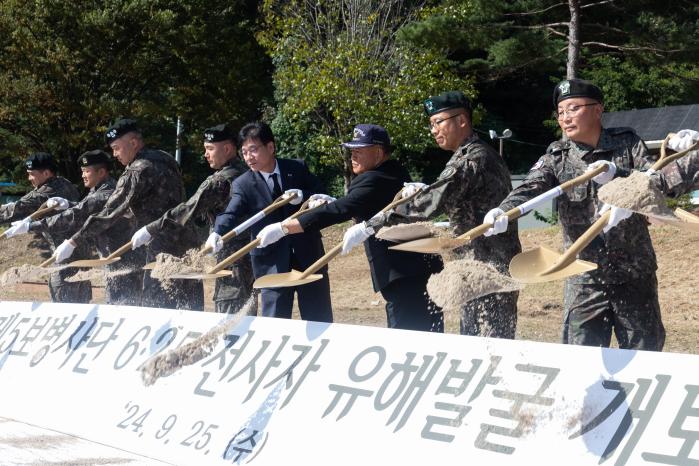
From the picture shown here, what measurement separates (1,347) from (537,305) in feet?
23.7

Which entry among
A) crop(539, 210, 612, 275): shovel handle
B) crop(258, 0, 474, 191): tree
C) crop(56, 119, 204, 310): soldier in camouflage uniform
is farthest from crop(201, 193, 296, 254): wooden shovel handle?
crop(258, 0, 474, 191): tree

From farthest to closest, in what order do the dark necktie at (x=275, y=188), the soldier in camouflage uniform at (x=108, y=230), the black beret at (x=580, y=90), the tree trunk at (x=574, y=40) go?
the tree trunk at (x=574, y=40), the soldier in camouflage uniform at (x=108, y=230), the dark necktie at (x=275, y=188), the black beret at (x=580, y=90)

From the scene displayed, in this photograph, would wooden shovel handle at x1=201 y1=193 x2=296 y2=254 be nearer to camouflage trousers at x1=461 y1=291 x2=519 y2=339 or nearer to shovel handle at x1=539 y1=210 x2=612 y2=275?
camouflage trousers at x1=461 y1=291 x2=519 y2=339

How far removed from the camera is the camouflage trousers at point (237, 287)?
677 centimetres

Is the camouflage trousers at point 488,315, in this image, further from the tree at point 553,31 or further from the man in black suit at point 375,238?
the tree at point 553,31

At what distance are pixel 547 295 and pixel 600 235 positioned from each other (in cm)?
835

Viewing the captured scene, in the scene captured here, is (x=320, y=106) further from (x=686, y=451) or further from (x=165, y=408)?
(x=686, y=451)

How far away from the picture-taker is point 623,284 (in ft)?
14.4

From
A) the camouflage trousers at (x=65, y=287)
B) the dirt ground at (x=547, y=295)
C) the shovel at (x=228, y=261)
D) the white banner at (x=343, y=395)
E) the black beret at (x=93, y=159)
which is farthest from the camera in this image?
the dirt ground at (x=547, y=295)

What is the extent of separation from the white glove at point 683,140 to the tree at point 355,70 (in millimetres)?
18415

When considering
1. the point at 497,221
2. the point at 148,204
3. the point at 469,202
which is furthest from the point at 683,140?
the point at 148,204

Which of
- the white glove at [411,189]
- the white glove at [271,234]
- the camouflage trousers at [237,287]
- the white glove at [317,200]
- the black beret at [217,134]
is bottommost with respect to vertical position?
the camouflage trousers at [237,287]

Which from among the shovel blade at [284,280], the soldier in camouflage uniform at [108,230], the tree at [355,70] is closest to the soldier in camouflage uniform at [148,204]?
the soldier in camouflage uniform at [108,230]

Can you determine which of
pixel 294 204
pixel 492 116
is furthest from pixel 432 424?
pixel 492 116
